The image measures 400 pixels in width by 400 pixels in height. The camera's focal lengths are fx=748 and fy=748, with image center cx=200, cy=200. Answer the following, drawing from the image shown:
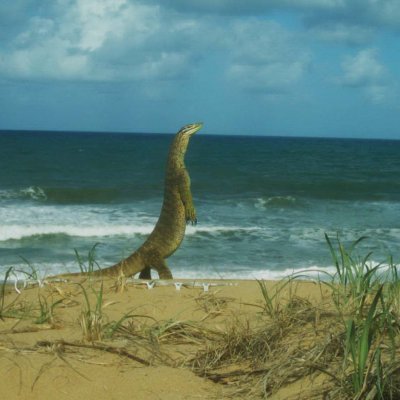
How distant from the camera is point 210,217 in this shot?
63.8ft

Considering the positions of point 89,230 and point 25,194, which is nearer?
point 89,230

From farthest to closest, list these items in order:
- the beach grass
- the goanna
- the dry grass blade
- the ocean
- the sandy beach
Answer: the ocean < the goanna < the dry grass blade < the sandy beach < the beach grass

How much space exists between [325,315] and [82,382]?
1.39 m

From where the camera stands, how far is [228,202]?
79.1 ft

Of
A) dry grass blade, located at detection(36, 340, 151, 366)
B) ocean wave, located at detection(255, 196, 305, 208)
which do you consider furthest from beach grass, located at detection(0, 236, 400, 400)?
ocean wave, located at detection(255, 196, 305, 208)

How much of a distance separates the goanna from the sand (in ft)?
7.85

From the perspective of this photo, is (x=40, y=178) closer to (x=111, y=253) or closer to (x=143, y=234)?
(x=143, y=234)

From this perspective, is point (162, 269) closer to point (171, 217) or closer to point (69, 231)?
point (171, 217)

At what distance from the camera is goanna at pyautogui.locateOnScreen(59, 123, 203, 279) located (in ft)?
25.2

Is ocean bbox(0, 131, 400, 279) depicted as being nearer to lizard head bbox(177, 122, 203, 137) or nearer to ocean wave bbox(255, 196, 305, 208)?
ocean wave bbox(255, 196, 305, 208)

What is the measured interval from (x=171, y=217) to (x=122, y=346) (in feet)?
13.3

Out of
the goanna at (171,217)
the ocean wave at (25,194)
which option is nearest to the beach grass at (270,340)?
the goanna at (171,217)

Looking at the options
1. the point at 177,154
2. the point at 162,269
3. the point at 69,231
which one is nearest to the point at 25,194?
the point at 69,231

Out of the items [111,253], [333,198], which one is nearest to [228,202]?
[333,198]
